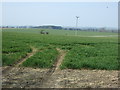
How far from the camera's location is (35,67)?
28.0ft

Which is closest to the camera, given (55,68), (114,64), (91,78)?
(91,78)

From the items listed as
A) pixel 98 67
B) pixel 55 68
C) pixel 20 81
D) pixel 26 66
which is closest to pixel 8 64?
pixel 26 66

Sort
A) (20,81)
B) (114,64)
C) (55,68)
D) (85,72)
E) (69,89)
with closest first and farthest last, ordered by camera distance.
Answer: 1. (69,89)
2. (20,81)
3. (85,72)
4. (55,68)
5. (114,64)

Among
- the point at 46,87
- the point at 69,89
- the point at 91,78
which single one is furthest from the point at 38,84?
the point at 91,78

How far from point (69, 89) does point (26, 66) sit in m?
3.21

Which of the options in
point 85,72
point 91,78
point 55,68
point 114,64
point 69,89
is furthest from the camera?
point 114,64

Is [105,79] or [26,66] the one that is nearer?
[105,79]

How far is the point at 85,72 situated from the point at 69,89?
7.13 ft

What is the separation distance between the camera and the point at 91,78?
6.89 meters

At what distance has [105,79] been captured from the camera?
677 centimetres

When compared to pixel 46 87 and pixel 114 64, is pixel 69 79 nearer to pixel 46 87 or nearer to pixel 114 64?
pixel 46 87

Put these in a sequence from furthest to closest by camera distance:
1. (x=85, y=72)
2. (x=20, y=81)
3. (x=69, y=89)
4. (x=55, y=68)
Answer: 1. (x=55, y=68)
2. (x=85, y=72)
3. (x=20, y=81)
4. (x=69, y=89)

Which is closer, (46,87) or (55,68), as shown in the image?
(46,87)

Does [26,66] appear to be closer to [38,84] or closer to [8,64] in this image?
[8,64]
